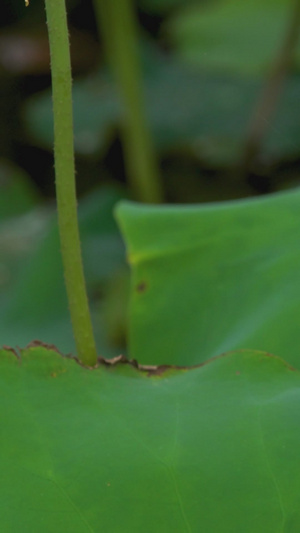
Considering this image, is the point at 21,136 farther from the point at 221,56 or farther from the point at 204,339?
the point at 204,339

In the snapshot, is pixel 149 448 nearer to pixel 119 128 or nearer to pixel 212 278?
pixel 212 278

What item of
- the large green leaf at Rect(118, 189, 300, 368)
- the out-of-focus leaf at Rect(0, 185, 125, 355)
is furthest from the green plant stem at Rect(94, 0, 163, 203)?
the large green leaf at Rect(118, 189, 300, 368)

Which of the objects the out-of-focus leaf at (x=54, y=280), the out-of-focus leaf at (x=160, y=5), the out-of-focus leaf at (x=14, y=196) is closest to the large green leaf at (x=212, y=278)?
the out-of-focus leaf at (x=54, y=280)

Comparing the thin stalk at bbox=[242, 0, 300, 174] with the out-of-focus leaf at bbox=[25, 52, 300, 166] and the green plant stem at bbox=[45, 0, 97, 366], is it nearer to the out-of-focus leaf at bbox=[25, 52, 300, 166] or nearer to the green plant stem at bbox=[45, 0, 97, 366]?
the out-of-focus leaf at bbox=[25, 52, 300, 166]

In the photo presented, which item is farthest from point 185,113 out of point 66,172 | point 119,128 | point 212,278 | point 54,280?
point 66,172

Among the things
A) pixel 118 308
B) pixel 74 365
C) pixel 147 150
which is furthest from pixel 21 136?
pixel 74 365

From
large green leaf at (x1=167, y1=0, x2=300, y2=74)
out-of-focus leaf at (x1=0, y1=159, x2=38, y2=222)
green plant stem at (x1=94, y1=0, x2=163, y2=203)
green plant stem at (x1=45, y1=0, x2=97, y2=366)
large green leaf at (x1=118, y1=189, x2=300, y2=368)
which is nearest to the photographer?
green plant stem at (x1=45, y1=0, x2=97, y2=366)
